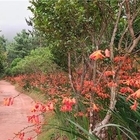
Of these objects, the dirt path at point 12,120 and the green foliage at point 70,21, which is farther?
the dirt path at point 12,120

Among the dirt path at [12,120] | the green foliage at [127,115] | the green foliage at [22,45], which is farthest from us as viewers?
the green foliage at [22,45]

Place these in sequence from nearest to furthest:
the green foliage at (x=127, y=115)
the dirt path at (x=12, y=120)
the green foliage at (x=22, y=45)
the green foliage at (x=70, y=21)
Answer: the green foliage at (x=127, y=115) < the green foliage at (x=70, y=21) < the dirt path at (x=12, y=120) < the green foliage at (x=22, y=45)

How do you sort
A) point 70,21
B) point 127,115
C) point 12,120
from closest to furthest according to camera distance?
1. point 127,115
2. point 70,21
3. point 12,120

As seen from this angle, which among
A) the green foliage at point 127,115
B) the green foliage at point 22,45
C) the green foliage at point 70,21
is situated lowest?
the green foliage at point 127,115

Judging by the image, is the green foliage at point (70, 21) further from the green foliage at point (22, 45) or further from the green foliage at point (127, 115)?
the green foliage at point (22, 45)

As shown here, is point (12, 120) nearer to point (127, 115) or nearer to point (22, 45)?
point (127, 115)

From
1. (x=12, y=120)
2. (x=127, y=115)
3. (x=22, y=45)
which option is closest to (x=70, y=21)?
(x=127, y=115)

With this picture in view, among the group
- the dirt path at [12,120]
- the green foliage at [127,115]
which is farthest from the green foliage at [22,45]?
the green foliage at [127,115]

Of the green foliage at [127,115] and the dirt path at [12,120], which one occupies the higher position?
the green foliage at [127,115]

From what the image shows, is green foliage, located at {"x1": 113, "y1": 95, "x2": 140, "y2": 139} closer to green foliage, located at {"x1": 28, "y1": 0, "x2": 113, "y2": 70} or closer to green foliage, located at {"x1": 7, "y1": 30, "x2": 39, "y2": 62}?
green foliage, located at {"x1": 28, "y1": 0, "x2": 113, "y2": 70}

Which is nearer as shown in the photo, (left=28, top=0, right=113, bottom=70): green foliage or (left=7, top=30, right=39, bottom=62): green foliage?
(left=28, top=0, right=113, bottom=70): green foliage

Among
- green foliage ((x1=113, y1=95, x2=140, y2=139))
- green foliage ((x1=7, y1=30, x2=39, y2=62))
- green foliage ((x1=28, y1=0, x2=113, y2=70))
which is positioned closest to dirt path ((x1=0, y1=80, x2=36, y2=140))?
green foliage ((x1=28, y1=0, x2=113, y2=70))

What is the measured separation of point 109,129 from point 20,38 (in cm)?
4345

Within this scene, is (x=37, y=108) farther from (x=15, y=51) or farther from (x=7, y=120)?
(x=15, y=51)
